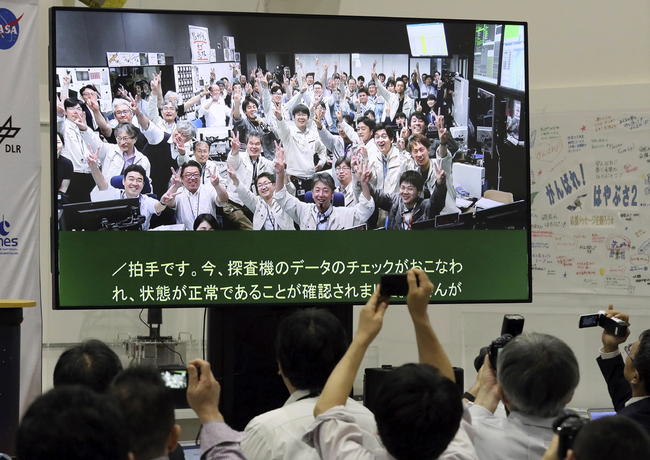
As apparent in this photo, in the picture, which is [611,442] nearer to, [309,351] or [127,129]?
[309,351]

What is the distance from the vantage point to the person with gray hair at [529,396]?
1870 mm

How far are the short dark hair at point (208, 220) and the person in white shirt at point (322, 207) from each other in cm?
33

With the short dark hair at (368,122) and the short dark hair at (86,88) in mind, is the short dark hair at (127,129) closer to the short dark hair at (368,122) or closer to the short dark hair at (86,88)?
the short dark hair at (86,88)

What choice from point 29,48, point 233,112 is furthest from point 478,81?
point 29,48

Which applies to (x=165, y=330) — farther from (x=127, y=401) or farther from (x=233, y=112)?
(x=127, y=401)

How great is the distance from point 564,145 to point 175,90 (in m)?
3.01

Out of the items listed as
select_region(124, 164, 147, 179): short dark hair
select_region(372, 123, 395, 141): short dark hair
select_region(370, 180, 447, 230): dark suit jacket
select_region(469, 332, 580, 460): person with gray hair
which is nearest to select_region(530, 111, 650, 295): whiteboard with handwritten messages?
select_region(370, 180, 447, 230): dark suit jacket

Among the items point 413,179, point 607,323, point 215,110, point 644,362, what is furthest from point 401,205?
point 644,362

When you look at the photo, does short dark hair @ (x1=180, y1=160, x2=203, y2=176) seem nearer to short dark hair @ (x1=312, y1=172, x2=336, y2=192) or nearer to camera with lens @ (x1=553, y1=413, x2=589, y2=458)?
short dark hair @ (x1=312, y1=172, x2=336, y2=192)

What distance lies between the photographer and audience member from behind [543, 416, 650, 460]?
4.23 ft

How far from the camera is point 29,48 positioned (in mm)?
4000

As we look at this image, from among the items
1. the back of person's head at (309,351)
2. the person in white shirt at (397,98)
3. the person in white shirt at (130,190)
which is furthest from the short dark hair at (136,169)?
the back of person's head at (309,351)

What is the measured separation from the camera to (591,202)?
5.14 metres

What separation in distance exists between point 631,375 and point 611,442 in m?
1.27
